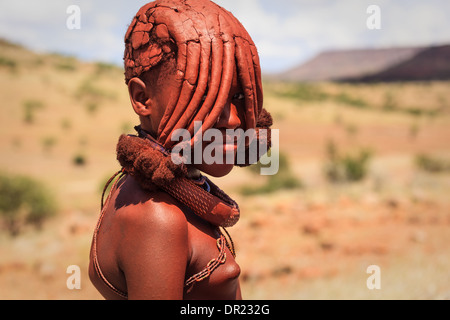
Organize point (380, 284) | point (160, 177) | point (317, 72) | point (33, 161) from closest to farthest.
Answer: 1. point (160, 177)
2. point (380, 284)
3. point (33, 161)
4. point (317, 72)

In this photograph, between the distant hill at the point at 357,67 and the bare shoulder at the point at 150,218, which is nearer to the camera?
the bare shoulder at the point at 150,218

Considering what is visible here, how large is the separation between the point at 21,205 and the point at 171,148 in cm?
891

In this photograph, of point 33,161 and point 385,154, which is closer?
point 33,161

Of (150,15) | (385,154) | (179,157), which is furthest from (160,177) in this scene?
(385,154)

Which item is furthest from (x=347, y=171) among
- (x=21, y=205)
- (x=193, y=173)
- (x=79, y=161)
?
(x=193, y=173)

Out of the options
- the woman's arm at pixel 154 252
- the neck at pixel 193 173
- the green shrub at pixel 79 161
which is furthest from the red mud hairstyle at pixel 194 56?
the green shrub at pixel 79 161

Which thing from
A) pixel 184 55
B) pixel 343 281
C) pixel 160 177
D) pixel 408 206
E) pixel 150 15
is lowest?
pixel 343 281

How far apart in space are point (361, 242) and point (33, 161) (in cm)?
1451

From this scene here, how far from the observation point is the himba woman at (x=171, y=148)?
1577 mm

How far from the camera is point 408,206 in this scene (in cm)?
855

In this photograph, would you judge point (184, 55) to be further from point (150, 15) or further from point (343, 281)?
point (343, 281)

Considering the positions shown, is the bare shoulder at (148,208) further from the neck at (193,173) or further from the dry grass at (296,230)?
the dry grass at (296,230)

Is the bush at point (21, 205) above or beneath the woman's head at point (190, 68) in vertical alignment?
beneath

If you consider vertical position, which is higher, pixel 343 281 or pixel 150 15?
pixel 150 15
